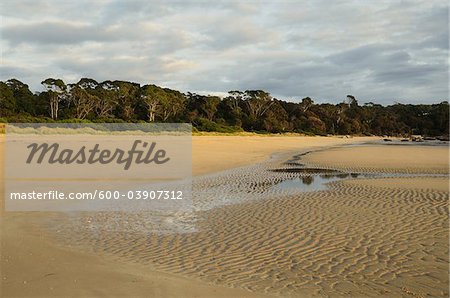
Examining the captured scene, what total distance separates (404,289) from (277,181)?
34.8 ft

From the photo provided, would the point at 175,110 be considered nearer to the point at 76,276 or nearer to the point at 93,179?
the point at 93,179

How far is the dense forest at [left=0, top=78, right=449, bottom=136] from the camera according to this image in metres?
60.5

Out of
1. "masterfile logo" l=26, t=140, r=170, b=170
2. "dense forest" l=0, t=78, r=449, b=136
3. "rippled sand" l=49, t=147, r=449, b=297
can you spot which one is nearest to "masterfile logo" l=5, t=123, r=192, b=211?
"masterfile logo" l=26, t=140, r=170, b=170

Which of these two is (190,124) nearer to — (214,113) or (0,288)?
(214,113)

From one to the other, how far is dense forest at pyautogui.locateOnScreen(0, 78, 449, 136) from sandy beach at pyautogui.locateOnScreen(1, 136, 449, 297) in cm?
4226

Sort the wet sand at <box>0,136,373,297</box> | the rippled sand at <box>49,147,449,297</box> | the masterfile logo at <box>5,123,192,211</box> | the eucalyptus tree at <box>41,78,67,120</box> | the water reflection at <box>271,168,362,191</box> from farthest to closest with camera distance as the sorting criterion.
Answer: the eucalyptus tree at <box>41,78,67,120</box>, the water reflection at <box>271,168,362,191</box>, the masterfile logo at <box>5,123,192,211</box>, the rippled sand at <box>49,147,449,297</box>, the wet sand at <box>0,136,373,297</box>

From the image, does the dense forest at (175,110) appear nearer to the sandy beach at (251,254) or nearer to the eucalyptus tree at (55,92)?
the eucalyptus tree at (55,92)

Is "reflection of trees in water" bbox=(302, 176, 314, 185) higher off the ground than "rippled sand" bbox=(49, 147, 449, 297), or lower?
higher

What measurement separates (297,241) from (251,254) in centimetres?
125

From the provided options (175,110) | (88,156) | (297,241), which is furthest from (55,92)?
(297,241)

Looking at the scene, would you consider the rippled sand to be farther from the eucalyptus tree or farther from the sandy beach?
the eucalyptus tree

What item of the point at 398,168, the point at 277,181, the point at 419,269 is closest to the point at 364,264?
the point at 419,269

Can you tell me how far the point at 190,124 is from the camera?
6216 cm

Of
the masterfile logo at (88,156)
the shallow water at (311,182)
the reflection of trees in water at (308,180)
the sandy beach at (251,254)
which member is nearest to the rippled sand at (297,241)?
the sandy beach at (251,254)
